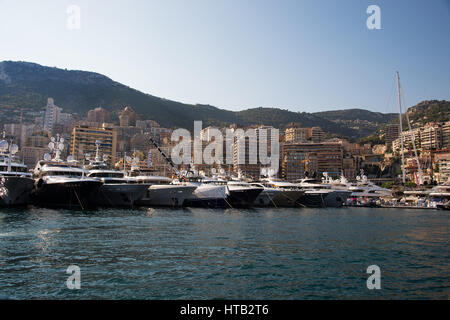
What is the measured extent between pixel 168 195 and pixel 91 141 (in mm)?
103137

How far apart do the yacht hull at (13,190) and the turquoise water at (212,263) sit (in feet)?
50.4

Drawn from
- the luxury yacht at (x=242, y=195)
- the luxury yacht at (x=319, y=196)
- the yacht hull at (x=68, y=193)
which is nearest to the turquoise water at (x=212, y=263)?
the yacht hull at (x=68, y=193)

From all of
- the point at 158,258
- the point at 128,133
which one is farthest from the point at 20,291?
the point at 128,133

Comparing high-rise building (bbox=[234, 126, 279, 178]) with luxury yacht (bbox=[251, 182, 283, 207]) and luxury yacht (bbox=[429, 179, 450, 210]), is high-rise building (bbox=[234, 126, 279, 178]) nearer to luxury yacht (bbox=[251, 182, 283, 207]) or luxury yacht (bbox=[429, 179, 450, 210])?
luxury yacht (bbox=[429, 179, 450, 210])

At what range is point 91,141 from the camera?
450 feet

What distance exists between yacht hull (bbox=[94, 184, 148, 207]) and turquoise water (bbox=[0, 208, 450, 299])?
745 inches

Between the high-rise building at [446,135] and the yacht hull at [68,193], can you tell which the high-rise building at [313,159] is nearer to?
the high-rise building at [446,135]

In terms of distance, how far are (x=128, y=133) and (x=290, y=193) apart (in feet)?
441

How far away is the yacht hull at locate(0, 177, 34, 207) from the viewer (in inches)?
1420

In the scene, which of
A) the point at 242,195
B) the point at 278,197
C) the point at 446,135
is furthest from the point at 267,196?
the point at 446,135

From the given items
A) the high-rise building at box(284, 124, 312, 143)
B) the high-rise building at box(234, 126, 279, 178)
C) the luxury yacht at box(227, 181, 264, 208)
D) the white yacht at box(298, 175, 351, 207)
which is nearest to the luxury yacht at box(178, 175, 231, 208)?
the luxury yacht at box(227, 181, 264, 208)

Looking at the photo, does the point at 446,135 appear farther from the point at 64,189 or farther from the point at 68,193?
the point at 64,189
